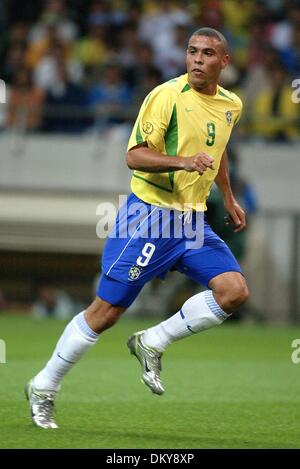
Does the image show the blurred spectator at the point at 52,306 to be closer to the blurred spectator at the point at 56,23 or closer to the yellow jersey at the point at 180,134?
the blurred spectator at the point at 56,23

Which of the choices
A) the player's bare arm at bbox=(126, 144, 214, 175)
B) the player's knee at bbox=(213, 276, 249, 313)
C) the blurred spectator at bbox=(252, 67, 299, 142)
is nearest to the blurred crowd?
the blurred spectator at bbox=(252, 67, 299, 142)

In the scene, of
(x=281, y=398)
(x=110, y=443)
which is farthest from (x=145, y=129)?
(x=281, y=398)

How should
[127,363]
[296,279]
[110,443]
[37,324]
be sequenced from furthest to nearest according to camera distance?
[296,279] < [37,324] < [127,363] < [110,443]

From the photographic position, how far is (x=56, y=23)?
19688 millimetres

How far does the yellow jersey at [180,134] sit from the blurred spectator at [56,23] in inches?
474

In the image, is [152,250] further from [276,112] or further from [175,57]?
[175,57]

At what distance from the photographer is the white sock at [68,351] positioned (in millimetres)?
7539

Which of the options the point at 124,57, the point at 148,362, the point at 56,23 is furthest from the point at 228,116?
the point at 56,23

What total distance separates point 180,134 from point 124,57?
459 inches

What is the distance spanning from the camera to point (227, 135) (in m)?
7.84

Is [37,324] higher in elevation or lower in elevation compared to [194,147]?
lower

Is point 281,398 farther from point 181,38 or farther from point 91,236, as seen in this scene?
point 181,38
